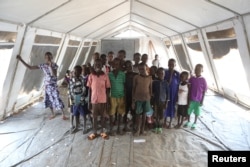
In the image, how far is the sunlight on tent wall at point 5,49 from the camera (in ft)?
12.6

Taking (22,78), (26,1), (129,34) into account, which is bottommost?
(22,78)

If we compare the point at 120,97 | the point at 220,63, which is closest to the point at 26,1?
the point at 120,97

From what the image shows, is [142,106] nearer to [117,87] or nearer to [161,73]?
[117,87]

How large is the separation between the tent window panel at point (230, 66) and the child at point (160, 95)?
1.57 metres

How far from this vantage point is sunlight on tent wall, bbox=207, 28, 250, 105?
193 inches

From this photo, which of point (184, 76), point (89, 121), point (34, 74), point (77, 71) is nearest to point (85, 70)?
point (77, 71)

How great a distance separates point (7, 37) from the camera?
3943 millimetres

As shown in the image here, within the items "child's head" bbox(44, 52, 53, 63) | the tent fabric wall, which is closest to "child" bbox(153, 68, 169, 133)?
the tent fabric wall

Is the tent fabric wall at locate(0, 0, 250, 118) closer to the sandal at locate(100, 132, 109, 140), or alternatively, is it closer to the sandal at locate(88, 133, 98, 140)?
the sandal at locate(88, 133, 98, 140)

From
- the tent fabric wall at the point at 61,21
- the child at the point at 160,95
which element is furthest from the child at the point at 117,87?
the tent fabric wall at the point at 61,21

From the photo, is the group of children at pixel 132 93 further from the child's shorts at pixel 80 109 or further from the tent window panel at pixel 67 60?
the tent window panel at pixel 67 60

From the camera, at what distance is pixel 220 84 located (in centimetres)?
707

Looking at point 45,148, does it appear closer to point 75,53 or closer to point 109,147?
point 109,147

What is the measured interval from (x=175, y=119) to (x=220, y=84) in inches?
98.3
